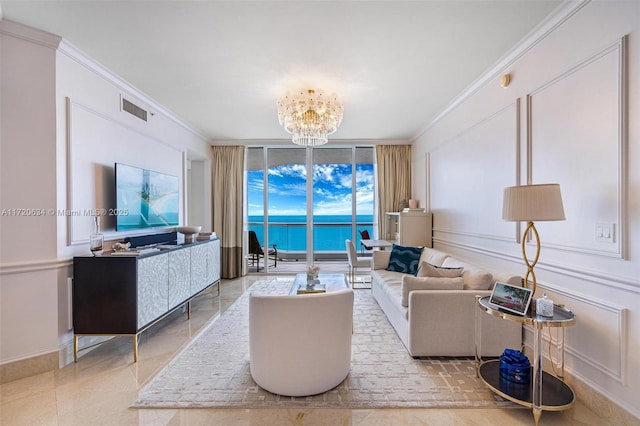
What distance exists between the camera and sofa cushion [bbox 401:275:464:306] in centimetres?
254

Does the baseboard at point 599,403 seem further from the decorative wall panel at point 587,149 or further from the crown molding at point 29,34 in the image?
the crown molding at point 29,34

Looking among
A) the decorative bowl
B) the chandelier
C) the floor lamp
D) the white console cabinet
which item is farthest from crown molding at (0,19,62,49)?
the white console cabinet

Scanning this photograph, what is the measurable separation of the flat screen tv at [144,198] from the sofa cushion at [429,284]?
10.1 feet

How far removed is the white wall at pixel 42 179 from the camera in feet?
7.49

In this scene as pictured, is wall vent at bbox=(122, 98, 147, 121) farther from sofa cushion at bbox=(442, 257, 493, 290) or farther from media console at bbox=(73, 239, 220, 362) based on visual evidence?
sofa cushion at bbox=(442, 257, 493, 290)

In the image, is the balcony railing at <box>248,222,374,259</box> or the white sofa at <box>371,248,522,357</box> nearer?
the white sofa at <box>371,248,522,357</box>

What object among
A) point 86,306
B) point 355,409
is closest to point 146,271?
point 86,306

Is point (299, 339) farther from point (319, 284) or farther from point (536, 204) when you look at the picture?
point (536, 204)

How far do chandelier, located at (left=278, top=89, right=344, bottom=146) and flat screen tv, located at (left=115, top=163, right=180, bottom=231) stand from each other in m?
1.86

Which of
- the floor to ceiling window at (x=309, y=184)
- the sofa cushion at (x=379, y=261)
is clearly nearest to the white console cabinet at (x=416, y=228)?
the sofa cushion at (x=379, y=261)

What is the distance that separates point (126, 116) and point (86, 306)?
214 centimetres

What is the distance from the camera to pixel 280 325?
192 centimetres

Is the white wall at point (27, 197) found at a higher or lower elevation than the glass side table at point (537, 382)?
higher

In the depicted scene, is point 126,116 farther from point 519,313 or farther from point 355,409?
point 519,313
